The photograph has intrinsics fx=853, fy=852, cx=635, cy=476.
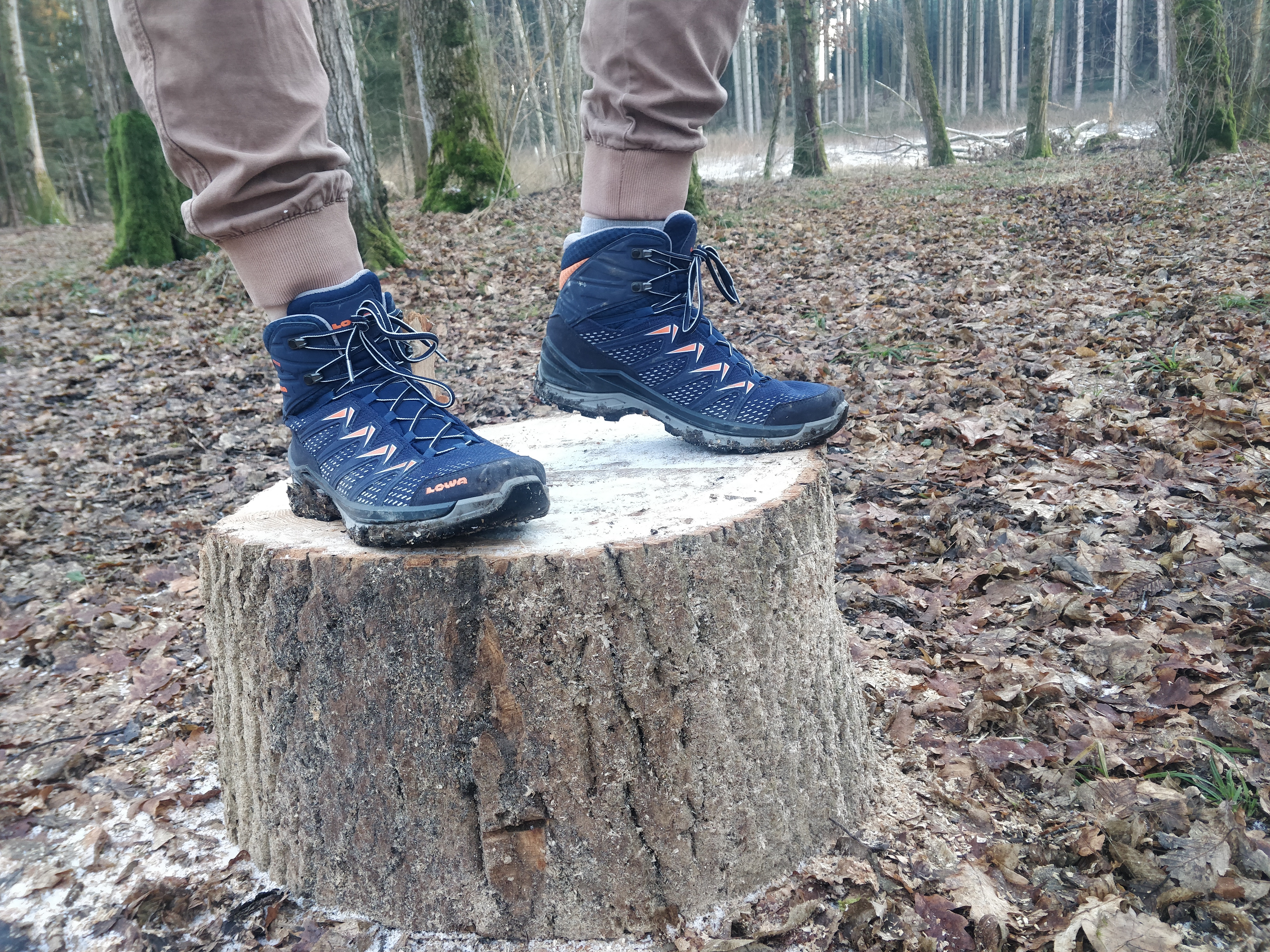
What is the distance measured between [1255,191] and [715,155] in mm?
14763

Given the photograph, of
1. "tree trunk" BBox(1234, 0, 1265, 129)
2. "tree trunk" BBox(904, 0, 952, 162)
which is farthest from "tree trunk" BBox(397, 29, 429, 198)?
"tree trunk" BBox(1234, 0, 1265, 129)

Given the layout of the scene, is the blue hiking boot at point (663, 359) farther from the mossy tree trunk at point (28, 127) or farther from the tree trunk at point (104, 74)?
the mossy tree trunk at point (28, 127)

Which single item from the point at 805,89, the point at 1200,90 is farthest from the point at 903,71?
→ the point at 1200,90

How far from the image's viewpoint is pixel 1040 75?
15.1 meters

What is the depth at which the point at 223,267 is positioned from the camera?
8125 millimetres

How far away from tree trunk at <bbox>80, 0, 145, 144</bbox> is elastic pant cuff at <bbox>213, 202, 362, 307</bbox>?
31.6ft

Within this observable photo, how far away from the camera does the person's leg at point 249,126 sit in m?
1.38

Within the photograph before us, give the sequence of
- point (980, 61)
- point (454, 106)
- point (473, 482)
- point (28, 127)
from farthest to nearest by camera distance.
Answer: point (980, 61) < point (28, 127) < point (454, 106) < point (473, 482)

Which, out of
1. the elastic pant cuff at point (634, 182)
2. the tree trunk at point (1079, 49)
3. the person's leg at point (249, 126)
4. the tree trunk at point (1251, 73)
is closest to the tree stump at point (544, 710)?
the person's leg at point (249, 126)

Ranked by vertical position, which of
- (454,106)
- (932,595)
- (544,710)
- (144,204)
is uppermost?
(454,106)

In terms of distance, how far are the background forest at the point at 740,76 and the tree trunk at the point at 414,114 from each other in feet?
0.15

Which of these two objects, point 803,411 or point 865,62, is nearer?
point 803,411

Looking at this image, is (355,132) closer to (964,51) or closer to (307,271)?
(307,271)

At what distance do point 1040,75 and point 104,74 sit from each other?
48.0 feet
